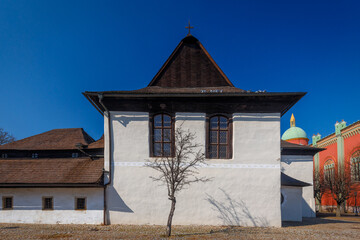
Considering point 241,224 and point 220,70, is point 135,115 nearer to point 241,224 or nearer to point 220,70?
point 220,70

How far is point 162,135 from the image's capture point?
11961 millimetres

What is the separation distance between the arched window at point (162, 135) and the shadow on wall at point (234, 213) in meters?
3.59

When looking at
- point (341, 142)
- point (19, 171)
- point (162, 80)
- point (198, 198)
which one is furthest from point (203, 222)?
point (341, 142)

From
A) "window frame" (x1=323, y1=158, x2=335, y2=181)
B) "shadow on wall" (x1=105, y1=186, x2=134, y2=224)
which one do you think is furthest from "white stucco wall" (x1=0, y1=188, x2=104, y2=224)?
"window frame" (x1=323, y1=158, x2=335, y2=181)

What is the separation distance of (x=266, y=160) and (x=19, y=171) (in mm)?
13392

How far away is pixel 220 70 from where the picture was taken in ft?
46.1

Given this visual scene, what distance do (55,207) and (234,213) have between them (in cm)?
920

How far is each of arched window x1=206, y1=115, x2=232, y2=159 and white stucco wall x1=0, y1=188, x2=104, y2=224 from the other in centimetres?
624

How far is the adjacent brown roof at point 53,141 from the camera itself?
16.5m

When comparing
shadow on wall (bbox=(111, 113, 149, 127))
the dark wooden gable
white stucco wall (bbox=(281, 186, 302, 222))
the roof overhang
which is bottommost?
white stucco wall (bbox=(281, 186, 302, 222))

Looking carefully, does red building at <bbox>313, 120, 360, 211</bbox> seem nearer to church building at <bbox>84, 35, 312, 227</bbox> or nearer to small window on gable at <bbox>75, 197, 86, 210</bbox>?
church building at <bbox>84, 35, 312, 227</bbox>

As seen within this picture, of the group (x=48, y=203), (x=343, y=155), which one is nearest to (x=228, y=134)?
(x=48, y=203)

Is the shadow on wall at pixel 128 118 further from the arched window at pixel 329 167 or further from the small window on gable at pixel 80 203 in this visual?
the arched window at pixel 329 167

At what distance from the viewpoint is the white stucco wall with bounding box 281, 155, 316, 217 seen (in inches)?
737
